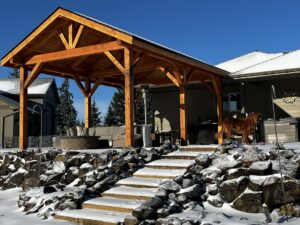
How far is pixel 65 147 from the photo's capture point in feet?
40.0

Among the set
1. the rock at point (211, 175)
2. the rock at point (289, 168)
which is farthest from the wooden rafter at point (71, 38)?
the rock at point (289, 168)

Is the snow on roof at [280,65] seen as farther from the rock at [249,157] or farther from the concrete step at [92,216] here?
the concrete step at [92,216]

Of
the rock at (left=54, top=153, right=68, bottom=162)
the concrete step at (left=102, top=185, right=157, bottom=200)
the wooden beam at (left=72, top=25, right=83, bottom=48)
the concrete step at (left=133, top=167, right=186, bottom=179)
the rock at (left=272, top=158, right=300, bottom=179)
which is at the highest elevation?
the wooden beam at (left=72, top=25, right=83, bottom=48)

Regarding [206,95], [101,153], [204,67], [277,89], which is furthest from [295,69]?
[101,153]

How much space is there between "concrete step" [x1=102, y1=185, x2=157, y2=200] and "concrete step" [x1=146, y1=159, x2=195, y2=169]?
1.05 metres

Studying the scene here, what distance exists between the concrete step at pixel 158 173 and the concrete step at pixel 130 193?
56 centimetres

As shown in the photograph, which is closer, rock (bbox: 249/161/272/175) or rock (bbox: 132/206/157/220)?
rock (bbox: 132/206/157/220)

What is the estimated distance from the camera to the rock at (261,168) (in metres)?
7.17

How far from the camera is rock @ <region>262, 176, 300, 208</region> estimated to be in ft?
21.9

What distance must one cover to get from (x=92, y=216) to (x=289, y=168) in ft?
12.5

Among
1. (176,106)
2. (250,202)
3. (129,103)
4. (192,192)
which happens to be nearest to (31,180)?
(129,103)

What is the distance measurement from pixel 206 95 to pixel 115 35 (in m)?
8.29

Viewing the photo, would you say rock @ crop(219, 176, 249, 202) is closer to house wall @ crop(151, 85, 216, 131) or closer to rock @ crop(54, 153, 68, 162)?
rock @ crop(54, 153, 68, 162)

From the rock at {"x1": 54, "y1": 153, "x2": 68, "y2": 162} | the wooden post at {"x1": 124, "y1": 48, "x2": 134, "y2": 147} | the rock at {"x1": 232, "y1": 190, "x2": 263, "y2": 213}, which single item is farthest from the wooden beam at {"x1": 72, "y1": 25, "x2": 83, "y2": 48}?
the rock at {"x1": 232, "y1": 190, "x2": 263, "y2": 213}
